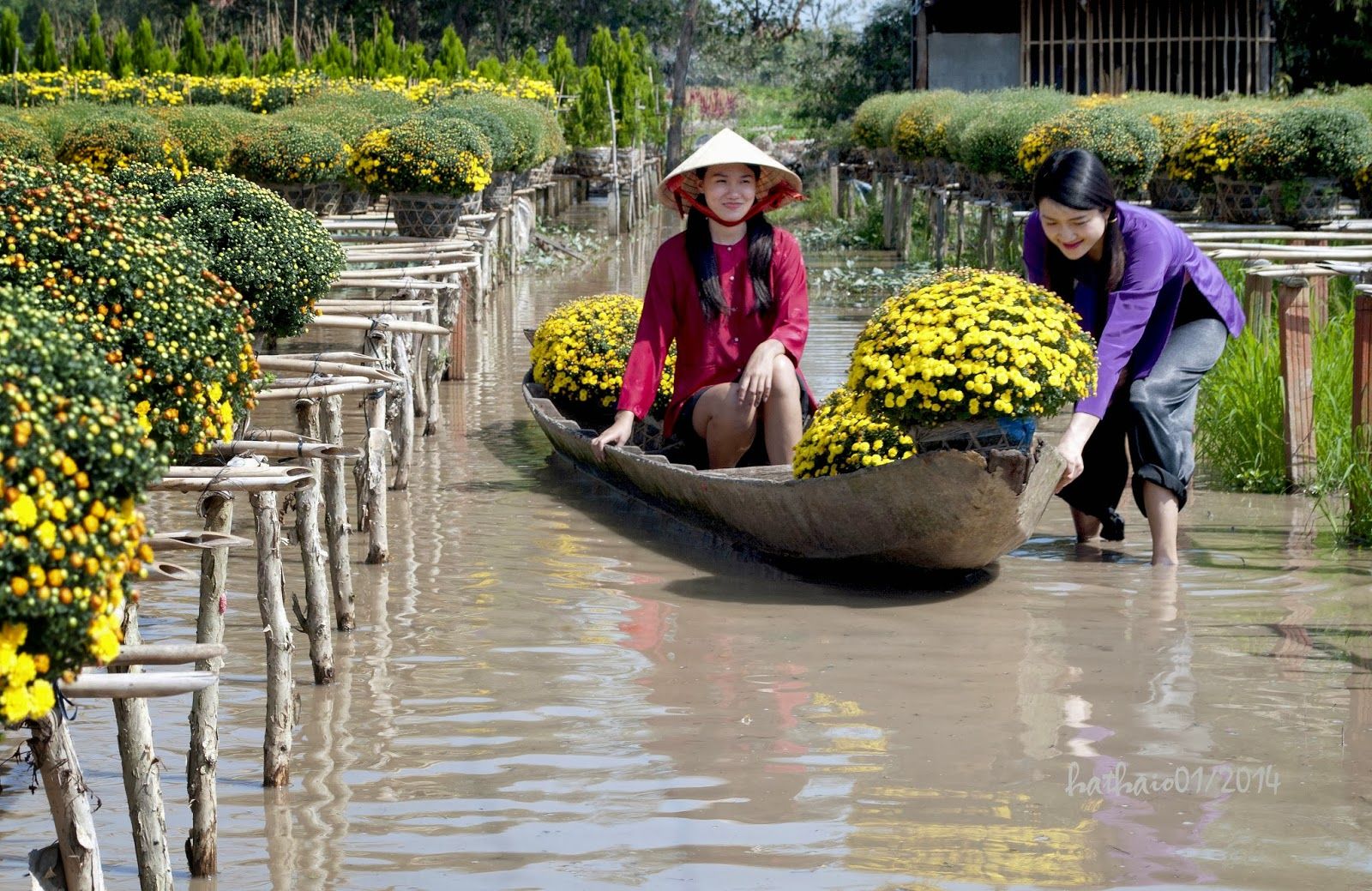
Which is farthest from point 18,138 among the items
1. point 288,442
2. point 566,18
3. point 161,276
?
point 566,18

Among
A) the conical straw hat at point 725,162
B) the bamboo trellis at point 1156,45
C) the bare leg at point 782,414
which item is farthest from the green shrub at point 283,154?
the bamboo trellis at point 1156,45

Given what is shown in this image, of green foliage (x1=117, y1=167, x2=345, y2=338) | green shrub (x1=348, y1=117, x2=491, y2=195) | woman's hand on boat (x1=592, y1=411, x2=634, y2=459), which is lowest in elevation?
woman's hand on boat (x1=592, y1=411, x2=634, y2=459)

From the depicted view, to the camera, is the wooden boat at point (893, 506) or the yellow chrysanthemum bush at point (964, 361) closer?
the yellow chrysanthemum bush at point (964, 361)

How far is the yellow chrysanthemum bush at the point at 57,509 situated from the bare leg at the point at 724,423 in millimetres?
4143

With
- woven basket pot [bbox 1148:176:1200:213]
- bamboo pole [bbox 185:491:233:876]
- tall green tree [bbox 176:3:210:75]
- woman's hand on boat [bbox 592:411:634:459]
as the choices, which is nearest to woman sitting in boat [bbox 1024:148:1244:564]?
woman's hand on boat [bbox 592:411:634:459]

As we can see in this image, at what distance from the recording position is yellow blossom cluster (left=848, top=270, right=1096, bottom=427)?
5.41m

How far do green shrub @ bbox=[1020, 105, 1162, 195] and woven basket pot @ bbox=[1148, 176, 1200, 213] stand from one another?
139mm

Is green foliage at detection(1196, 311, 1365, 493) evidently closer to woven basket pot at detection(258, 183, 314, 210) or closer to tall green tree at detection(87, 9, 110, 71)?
woven basket pot at detection(258, 183, 314, 210)

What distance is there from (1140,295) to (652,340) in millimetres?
2084

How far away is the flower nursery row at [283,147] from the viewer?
973 cm

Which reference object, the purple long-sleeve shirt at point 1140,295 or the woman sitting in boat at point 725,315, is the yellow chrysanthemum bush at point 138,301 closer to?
the woman sitting in boat at point 725,315

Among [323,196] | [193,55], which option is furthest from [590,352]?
[193,55]

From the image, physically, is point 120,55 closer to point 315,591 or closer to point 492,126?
point 492,126

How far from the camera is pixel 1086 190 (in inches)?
228
